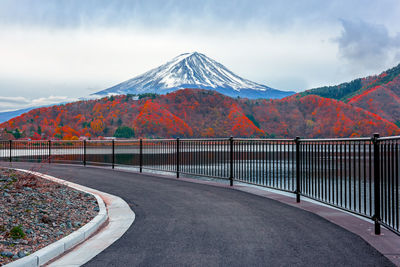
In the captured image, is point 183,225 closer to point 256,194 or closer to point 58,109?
point 256,194

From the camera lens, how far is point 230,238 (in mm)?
5988

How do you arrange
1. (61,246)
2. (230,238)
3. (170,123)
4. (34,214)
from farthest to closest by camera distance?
(170,123) → (34,214) → (230,238) → (61,246)

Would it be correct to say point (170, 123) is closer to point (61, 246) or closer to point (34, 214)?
point (34, 214)

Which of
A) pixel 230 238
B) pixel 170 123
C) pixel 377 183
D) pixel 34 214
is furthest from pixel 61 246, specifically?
pixel 170 123

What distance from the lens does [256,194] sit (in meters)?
10.8

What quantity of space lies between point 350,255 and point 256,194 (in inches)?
222

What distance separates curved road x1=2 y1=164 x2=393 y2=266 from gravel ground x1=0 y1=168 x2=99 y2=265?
996mm

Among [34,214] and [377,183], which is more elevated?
[377,183]

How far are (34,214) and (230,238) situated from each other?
3671 mm

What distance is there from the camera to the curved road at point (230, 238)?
16.2ft

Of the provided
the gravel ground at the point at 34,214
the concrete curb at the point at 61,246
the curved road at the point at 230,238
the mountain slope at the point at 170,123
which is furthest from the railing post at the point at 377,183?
the mountain slope at the point at 170,123

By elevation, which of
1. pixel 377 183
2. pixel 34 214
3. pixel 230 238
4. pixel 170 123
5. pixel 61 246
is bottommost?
pixel 230 238

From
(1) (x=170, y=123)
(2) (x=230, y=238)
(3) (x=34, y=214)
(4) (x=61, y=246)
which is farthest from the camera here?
(1) (x=170, y=123)

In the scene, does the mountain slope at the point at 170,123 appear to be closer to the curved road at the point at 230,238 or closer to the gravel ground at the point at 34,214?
the gravel ground at the point at 34,214
